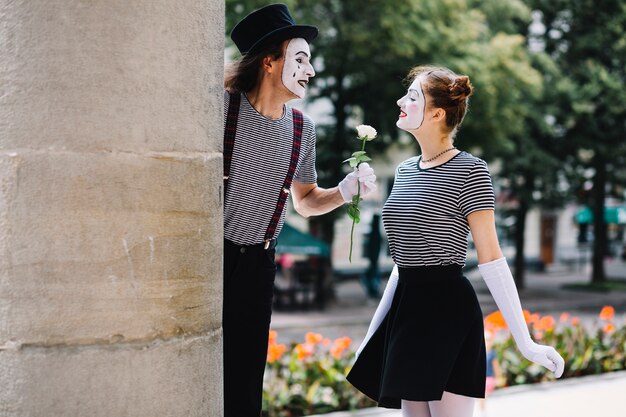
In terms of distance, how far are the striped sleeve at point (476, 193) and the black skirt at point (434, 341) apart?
0.27 m

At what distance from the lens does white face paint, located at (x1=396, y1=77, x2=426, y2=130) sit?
3.35 metres

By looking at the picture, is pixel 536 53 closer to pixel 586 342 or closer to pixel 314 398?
pixel 586 342

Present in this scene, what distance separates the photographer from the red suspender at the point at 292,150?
10.2ft

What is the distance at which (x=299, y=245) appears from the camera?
1638 cm

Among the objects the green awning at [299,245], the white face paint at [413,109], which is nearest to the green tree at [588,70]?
the green awning at [299,245]

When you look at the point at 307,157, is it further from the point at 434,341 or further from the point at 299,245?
the point at 299,245

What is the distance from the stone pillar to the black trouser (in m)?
0.63

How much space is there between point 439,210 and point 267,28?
0.99 meters

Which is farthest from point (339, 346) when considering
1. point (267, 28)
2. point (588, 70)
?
point (588, 70)

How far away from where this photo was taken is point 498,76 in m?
16.8

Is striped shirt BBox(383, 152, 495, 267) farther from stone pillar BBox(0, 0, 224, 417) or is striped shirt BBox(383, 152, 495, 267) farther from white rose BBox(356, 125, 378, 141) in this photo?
stone pillar BBox(0, 0, 224, 417)

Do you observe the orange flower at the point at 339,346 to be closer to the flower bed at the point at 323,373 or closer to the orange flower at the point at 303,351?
the flower bed at the point at 323,373

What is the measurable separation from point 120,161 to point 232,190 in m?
A: 0.78

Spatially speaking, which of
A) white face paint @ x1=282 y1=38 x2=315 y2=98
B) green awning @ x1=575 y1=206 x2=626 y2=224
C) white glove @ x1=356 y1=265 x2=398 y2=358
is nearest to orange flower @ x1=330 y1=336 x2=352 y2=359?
white glove @ x1=356 y1=265 x2=398 y2=358
